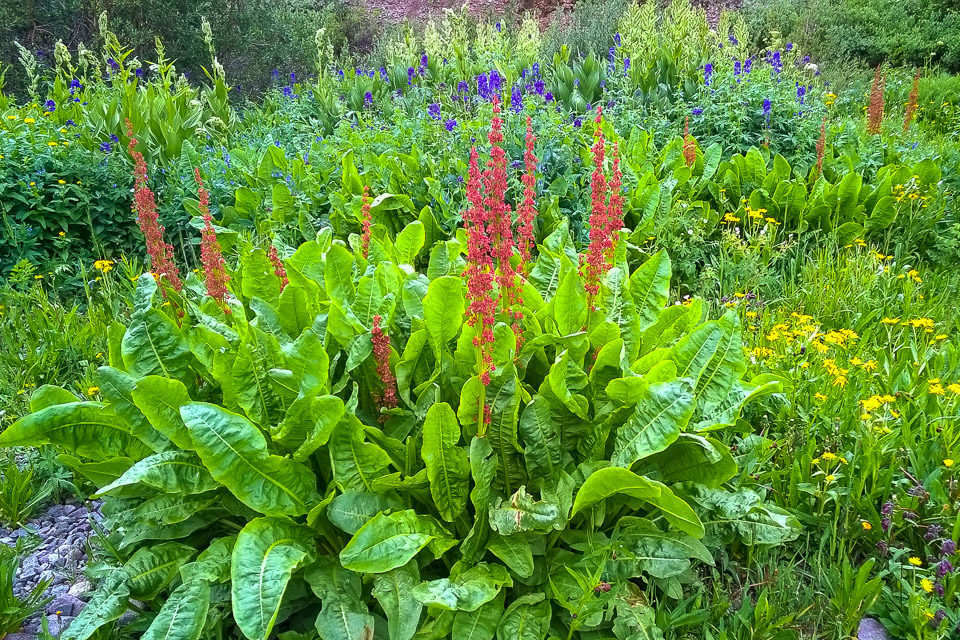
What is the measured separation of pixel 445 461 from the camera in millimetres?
1922

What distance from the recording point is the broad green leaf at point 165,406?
1.86 metres

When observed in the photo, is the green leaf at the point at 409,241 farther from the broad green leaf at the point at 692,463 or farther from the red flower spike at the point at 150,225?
the broad green leaf at the point at 692,463

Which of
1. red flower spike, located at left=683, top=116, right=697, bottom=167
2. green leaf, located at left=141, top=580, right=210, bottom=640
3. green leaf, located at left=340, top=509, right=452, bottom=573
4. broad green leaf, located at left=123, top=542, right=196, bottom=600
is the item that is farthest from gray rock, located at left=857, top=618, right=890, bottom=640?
red flower spike, located at left=683, top=116, right=697, bottom=167

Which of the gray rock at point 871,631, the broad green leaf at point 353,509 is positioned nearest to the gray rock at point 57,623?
the broad green leaf at point 353,509

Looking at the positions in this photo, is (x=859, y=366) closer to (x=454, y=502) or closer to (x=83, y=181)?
(x=454, y=502)

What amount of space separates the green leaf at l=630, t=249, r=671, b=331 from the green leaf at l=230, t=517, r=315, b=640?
4.68 ft

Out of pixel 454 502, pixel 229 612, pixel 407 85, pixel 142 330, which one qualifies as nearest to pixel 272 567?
pixel 229 612

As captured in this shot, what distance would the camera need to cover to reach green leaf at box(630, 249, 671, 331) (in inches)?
102

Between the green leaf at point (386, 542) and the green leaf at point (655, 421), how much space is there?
58 centimetres

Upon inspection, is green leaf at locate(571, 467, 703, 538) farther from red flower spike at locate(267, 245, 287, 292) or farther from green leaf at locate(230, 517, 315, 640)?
red flower spike at locate(267, 245, 287, 292)

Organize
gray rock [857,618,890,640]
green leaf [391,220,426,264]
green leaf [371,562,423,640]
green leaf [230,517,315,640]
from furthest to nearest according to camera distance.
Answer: green leaf [391,220,426,264] < gray rock [857,618,890,640] < green leaf [371,562,423,640] < green leaf [230,517,315,640]

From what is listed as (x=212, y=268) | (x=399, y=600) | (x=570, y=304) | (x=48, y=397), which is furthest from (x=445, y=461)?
(x=48, y=397)

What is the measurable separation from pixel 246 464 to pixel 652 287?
1557mm

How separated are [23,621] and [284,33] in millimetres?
11214
